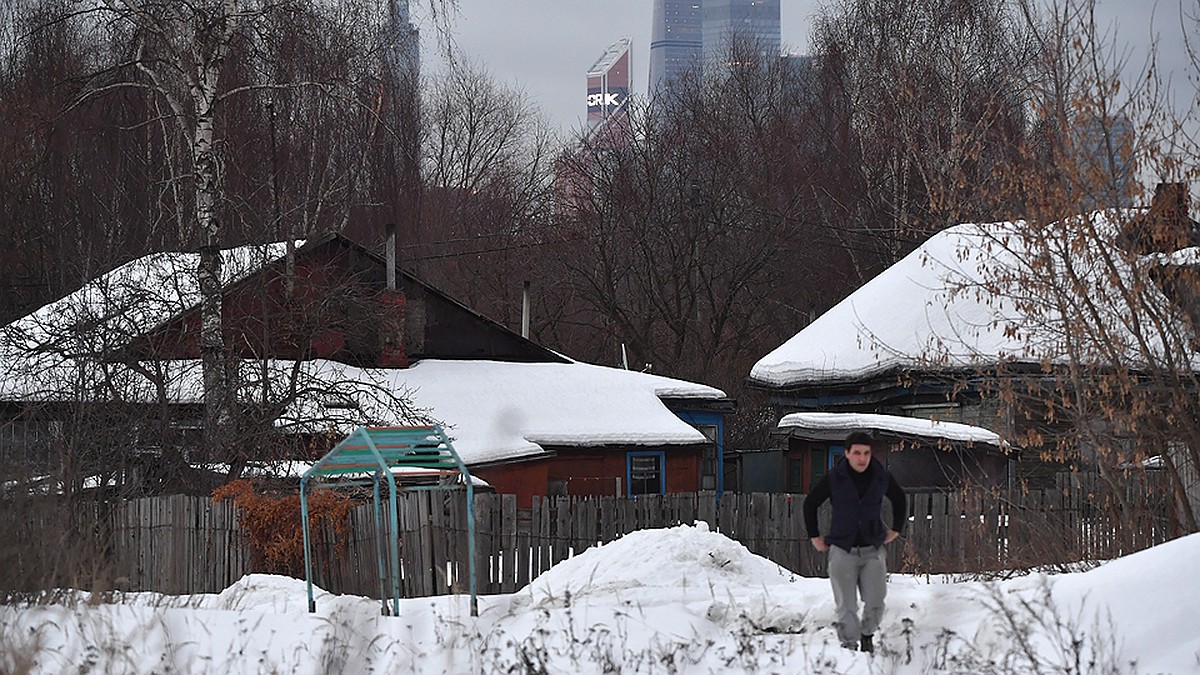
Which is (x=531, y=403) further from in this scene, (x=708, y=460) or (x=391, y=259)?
(x=708, y=460)

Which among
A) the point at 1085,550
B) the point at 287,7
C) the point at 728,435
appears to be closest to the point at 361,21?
the point at 287,7

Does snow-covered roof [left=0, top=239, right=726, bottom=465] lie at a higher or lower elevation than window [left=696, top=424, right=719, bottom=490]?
higher

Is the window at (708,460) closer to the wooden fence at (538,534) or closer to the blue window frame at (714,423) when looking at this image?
the blue window frame at (714,423)

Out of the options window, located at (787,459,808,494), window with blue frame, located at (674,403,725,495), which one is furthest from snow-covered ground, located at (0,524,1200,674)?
window with blue frame, located at (674,403,725,495)

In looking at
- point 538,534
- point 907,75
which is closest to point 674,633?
point 538,534

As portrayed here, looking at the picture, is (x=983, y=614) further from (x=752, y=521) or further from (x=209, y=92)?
(x=209, y=92)

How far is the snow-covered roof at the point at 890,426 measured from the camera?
17.3m

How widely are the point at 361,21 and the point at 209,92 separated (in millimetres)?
11538

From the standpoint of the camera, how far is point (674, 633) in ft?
27.5

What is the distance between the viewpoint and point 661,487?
24.5 meters

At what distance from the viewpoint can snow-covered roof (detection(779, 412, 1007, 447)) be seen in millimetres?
17330

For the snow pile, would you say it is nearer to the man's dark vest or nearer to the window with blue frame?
the man's dark vest

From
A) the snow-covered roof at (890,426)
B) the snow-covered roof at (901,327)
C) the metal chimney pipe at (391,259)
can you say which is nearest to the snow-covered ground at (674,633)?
the snow-covered roof at (890,426)

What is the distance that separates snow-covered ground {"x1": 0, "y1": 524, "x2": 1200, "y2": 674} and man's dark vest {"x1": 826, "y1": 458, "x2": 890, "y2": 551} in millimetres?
560
